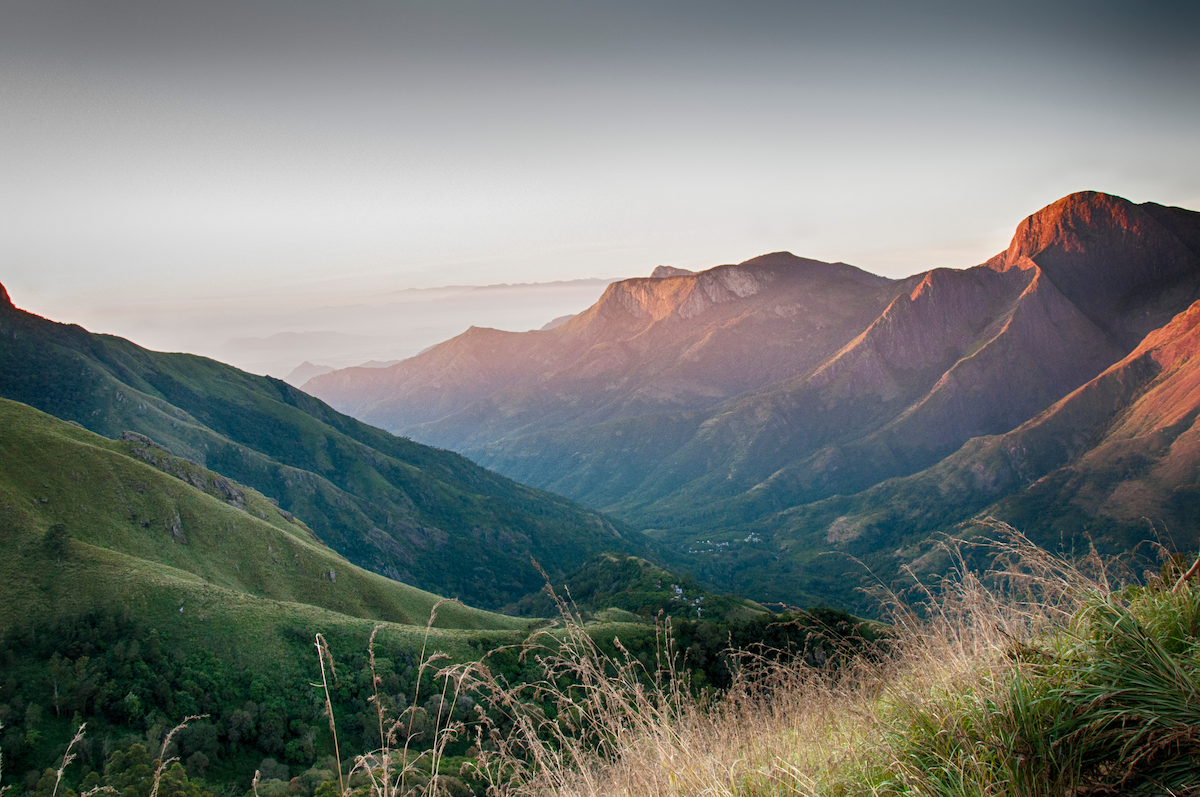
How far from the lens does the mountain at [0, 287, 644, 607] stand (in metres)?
108

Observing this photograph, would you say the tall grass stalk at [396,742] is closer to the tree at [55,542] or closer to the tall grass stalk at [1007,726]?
the tall grass stalk at [1007,726]

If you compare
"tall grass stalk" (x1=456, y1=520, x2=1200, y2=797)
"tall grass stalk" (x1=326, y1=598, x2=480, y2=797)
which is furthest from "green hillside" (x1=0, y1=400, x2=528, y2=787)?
"tall grass stalk" (x1=456, y1=520, x2=1200, y2=797)

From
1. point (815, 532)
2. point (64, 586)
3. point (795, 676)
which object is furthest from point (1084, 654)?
point (815, 532)

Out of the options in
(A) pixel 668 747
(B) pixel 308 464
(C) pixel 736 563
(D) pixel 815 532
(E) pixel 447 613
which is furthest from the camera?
(D) pixel 815 532

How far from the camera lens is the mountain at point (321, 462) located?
355 ft

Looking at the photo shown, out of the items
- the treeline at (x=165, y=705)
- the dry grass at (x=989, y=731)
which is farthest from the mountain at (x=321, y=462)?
the dry grass at (x=989, y=731)

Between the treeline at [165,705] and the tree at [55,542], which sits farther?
the tree at [55,542]

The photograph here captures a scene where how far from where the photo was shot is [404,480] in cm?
13988

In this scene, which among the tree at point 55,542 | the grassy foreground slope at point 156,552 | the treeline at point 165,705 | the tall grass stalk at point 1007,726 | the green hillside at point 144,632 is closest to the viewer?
the tall grass stalk at point 1007,726

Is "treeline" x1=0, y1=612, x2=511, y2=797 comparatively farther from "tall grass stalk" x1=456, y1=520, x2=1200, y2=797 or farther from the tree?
"tall grass stalk" x1=456, y1=520, x2=1200, y2=797

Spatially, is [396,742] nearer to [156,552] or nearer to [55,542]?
[55,542]

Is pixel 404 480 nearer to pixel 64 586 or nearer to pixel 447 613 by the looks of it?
pixel 447 613

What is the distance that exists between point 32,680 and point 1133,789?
5399 centimetres

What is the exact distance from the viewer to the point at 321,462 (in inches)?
5325
